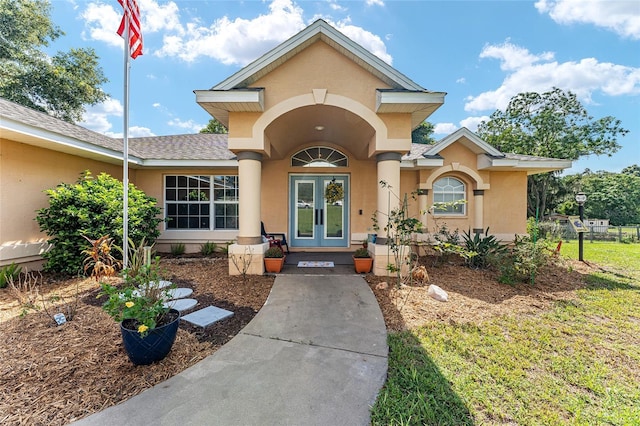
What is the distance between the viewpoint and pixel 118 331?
138 inches

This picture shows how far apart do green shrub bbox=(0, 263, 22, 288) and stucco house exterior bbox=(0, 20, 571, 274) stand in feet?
0.96

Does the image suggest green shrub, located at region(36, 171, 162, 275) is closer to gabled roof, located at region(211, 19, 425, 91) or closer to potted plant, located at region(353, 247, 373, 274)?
gabled roof, located at region(211, 19, 425, 91)

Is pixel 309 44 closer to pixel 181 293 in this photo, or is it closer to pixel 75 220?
pixel 181 293

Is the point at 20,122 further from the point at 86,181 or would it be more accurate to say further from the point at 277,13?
the point at 277,13

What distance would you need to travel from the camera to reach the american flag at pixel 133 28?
5.74m

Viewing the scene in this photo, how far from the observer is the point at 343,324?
3.88m

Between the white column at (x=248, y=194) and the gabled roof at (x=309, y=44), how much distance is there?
5.27ft

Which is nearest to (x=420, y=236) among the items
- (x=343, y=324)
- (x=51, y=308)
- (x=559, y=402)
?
(x=343, y=324)

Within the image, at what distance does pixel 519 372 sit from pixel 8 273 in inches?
367

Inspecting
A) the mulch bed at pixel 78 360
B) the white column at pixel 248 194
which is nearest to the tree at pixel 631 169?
the white column at pixel 248 194

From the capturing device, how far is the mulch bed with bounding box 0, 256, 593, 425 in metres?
2.37

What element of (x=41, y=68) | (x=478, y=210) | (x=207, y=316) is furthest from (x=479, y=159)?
(x=41, y=68)

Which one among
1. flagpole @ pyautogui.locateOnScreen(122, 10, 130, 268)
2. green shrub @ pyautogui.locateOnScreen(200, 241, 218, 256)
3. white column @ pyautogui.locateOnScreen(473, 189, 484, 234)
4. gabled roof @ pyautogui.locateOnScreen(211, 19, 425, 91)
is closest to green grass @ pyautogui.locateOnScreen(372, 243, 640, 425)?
white column @ pyautogui.locateOnScreen(473, 189, 484, 234)

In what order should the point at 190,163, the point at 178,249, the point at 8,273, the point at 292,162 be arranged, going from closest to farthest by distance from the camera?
the point at 8,273 → the point at 190,163 → the point at 178,249 → the point at 292,162
